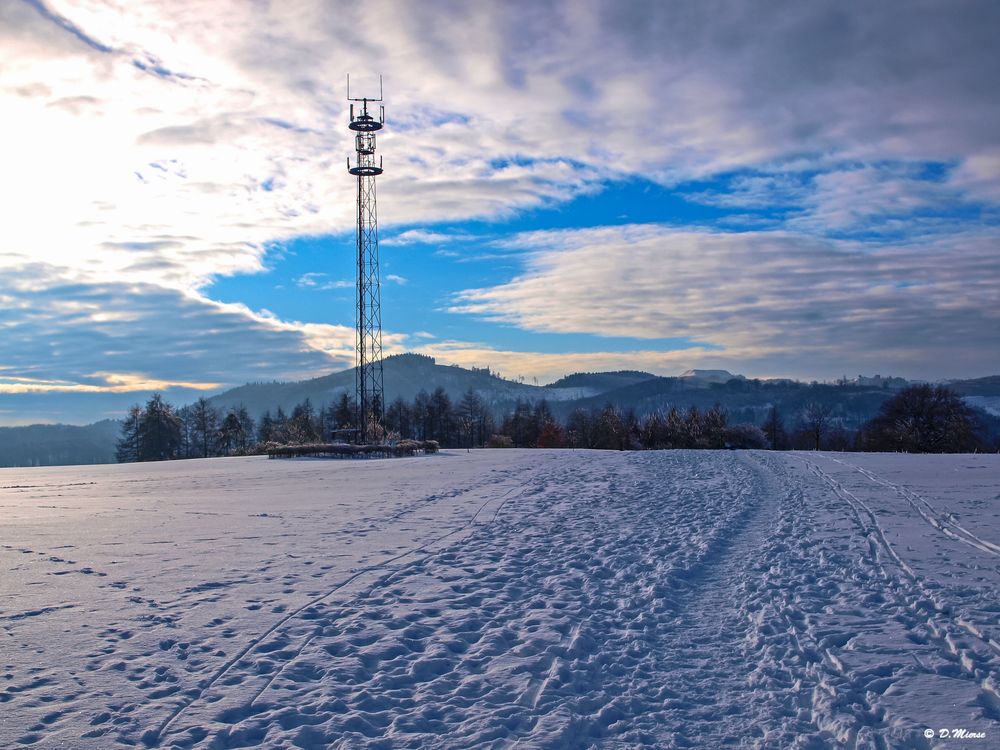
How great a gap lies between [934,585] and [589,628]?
5150 mm

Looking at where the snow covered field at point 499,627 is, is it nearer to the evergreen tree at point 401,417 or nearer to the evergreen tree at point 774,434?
the evergreen tree at point 774,434

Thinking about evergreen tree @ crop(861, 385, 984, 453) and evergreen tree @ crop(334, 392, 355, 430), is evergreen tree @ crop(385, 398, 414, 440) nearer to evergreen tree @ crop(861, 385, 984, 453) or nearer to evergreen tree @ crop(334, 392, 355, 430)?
evergreen tree @ crop(334, 392, 355, 430)

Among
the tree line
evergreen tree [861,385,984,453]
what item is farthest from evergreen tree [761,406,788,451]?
evergreen tree [861,385,984,453]

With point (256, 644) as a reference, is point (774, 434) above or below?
above

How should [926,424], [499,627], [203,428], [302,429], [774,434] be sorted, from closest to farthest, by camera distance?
[499,627], [926,424], [302,429], [203,428], [774,434]

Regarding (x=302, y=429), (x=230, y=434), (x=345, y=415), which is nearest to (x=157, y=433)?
(x=230, y=434)

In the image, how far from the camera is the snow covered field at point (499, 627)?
5.61 metres

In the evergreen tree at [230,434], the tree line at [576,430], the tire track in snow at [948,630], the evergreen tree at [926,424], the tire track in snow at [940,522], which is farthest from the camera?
the evergreen tree at [230,434]

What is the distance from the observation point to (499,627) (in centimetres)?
805

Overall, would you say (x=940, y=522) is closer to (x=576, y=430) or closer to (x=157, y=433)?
(x=157, y=433)

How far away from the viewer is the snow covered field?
561 cm

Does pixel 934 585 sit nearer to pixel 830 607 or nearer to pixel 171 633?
pixel 830 607

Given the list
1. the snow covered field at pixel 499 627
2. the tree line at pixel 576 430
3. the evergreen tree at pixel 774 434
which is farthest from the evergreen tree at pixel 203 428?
the snow covered field at pixel 499 627

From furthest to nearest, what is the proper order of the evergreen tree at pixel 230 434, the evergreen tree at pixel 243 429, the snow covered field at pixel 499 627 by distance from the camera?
the evergreen tree at pixel 243 429
the evergreen tree at pixel 230 434
the snow covered field at pixel 499 627
